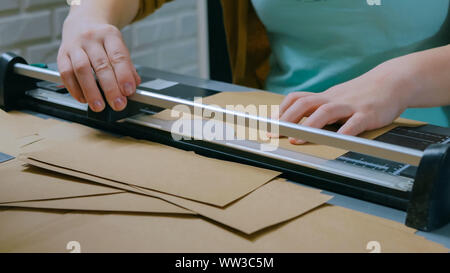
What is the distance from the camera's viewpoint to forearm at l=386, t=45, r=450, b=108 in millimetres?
751

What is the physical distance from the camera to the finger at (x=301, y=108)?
73 centimetres

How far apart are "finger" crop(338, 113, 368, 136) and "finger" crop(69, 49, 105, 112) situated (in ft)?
1.22

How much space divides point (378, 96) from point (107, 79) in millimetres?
415

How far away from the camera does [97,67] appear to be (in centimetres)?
79

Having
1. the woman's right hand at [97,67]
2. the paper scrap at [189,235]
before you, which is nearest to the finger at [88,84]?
the woman's right hand at [97,67]

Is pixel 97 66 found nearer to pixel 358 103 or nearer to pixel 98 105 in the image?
pixel 98 105

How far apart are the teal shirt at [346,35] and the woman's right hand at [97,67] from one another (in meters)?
0.36

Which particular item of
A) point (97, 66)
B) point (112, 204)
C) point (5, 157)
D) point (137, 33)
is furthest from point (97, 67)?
point (137, 33)

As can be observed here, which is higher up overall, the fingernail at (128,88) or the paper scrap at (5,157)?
the fingernail at (128,88)

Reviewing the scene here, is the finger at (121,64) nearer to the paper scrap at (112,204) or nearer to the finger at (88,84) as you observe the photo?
the finger at (88,84)

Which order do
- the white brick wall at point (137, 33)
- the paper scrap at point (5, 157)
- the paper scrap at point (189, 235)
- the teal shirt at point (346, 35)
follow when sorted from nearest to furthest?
the paper scrap at point (189, 235), the paper scrap at point (5, 157), the teal shirt at point (346, 35), the white brick wall at point (137, 33)

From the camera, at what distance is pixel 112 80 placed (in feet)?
2.56

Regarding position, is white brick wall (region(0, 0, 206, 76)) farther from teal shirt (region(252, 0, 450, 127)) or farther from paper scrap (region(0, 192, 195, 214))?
paper scrap (region(0, 192, 195, 214))

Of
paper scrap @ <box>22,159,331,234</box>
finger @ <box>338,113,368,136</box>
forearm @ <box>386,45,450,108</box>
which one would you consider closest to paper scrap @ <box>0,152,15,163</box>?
paper scrap @ <box>22,159,331,234</box>
